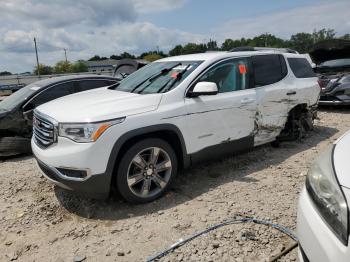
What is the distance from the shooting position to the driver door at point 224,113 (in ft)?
13.7

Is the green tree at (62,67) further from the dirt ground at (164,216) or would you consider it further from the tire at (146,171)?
the tire at (146,171)

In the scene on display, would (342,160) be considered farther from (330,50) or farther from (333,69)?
(330,50)

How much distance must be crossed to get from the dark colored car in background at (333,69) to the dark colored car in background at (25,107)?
6484mm

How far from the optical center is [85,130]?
11.2 feet

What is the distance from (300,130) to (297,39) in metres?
110

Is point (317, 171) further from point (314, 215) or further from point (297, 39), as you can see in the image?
point (297, 39)

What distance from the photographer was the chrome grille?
3.66 m

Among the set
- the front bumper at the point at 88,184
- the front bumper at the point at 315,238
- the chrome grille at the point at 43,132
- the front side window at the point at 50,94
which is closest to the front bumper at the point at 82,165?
the front bumper at the point at 88,184

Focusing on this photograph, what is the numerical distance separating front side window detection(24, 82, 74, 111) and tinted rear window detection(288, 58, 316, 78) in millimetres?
4413

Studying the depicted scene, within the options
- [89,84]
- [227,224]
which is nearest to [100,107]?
[227,224]

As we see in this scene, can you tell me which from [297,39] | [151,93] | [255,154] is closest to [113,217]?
[151,93]

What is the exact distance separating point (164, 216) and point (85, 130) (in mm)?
1274

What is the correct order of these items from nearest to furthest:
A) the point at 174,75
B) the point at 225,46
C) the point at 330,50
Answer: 1. the point at 174,75
2. the point at 330,50
3. the point at 225,46

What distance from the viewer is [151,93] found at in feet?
13.6
